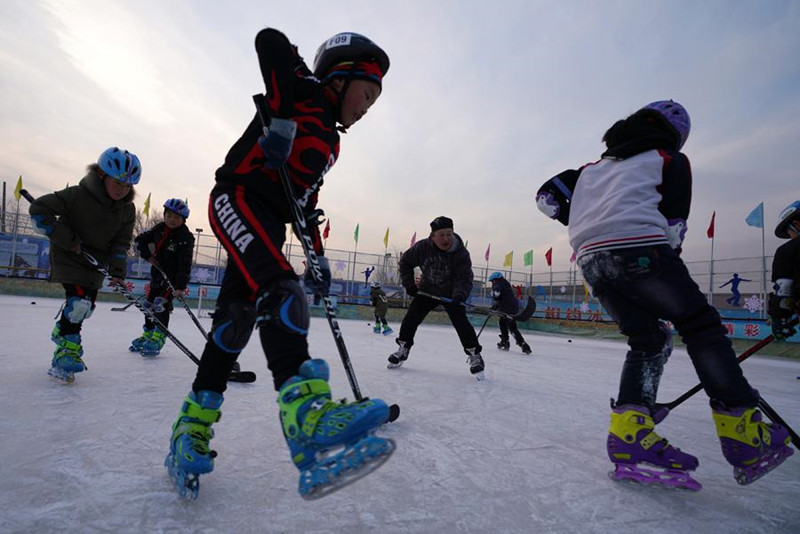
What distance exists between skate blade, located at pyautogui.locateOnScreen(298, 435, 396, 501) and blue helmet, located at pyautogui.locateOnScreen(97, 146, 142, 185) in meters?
3.13

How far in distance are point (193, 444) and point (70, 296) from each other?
255 centimetres

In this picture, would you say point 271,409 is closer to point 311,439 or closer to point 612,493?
point 311,439

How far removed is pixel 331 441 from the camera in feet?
3.12

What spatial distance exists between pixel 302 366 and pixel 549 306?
23.3 metres

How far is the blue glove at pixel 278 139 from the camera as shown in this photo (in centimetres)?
131

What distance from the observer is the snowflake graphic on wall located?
14.1 m

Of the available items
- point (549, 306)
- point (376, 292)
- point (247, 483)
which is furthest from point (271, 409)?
point (549, 306)

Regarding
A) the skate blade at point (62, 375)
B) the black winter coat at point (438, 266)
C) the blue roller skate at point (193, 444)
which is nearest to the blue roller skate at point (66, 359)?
the skate blade at point (62, 375)

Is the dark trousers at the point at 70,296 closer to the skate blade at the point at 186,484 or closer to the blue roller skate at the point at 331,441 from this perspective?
the skate blade at the point at 186,484

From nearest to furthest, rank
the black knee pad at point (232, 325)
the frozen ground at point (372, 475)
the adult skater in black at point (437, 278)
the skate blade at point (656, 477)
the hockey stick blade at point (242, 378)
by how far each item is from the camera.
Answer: the frozen ground at point (372, 475), the black knee pad at point (232, 325), the skate blade at point (656, 477), the hockey stick blade at point (242, 378), the adult skater in black at point (437, 278)

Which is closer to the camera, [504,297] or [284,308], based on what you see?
[284,308]

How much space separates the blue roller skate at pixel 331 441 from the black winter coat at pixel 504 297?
7.71 metres

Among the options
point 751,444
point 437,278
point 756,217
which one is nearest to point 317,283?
point 751,444

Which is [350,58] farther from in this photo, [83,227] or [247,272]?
[83,227]
